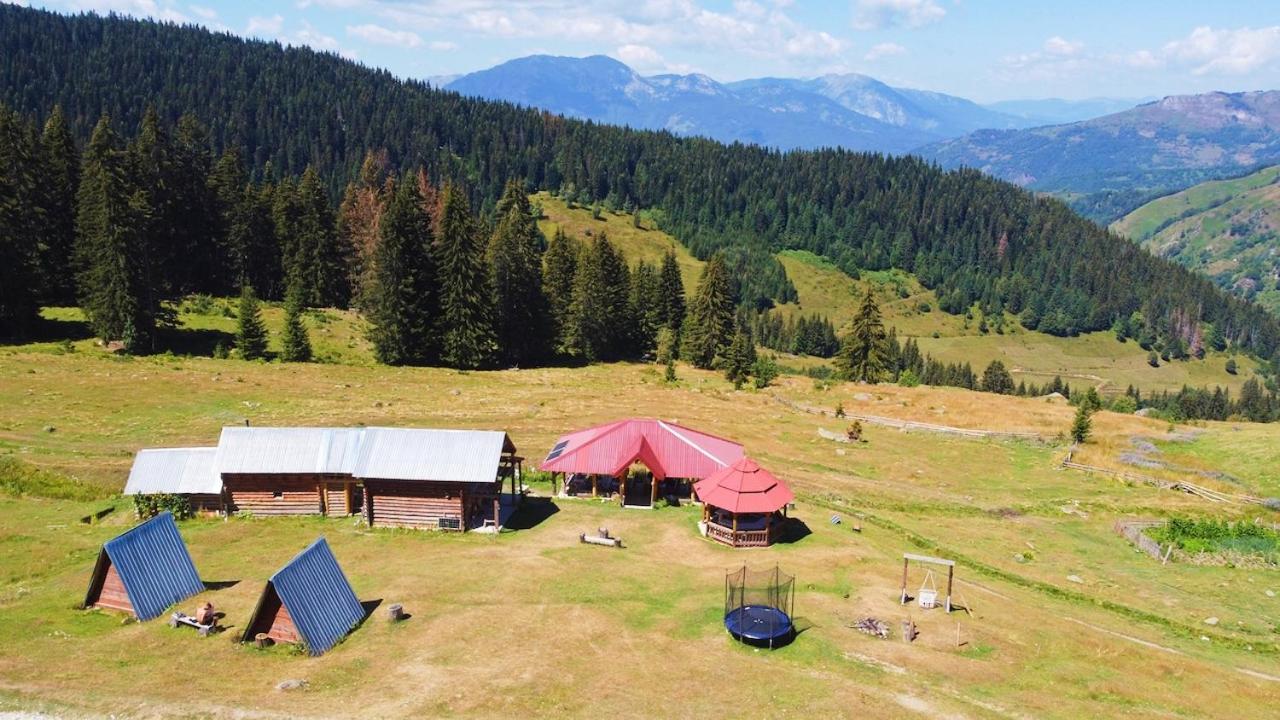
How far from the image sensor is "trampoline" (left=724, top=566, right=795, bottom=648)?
26.3m

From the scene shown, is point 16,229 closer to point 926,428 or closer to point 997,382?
point 926,428

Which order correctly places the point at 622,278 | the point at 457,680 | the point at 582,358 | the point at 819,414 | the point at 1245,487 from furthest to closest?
the point at 622,278, the point at 582,358, the point at 819,414, the point at 1245,487, the point at 457,680

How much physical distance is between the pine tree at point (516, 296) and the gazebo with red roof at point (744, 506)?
48034 mm

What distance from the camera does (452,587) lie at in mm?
29938

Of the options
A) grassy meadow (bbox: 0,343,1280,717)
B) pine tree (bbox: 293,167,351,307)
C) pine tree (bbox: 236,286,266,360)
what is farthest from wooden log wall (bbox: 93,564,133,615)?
pine tree (bbox: 293,167,351,307)

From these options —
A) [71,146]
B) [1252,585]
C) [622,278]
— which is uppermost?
[71,146]

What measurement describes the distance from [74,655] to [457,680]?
1127cm

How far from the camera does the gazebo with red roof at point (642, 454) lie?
42.5 meters

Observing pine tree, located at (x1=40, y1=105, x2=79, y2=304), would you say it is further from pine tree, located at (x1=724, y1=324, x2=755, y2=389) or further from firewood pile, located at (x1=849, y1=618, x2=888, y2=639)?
firewood pile, located at (x1=849, y1=618, x2=888, y2=639)

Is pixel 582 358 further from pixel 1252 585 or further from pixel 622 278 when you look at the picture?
pixel 1252 585

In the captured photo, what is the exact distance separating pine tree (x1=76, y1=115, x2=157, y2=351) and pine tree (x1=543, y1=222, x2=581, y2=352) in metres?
38.5

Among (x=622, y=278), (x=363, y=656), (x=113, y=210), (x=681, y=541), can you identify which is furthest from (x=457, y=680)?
(x=622, y=278)

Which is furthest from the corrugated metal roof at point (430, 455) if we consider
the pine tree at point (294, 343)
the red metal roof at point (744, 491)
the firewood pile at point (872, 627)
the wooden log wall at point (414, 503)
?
the pine tree at point (294, 343)

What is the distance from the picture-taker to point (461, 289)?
77125mm
